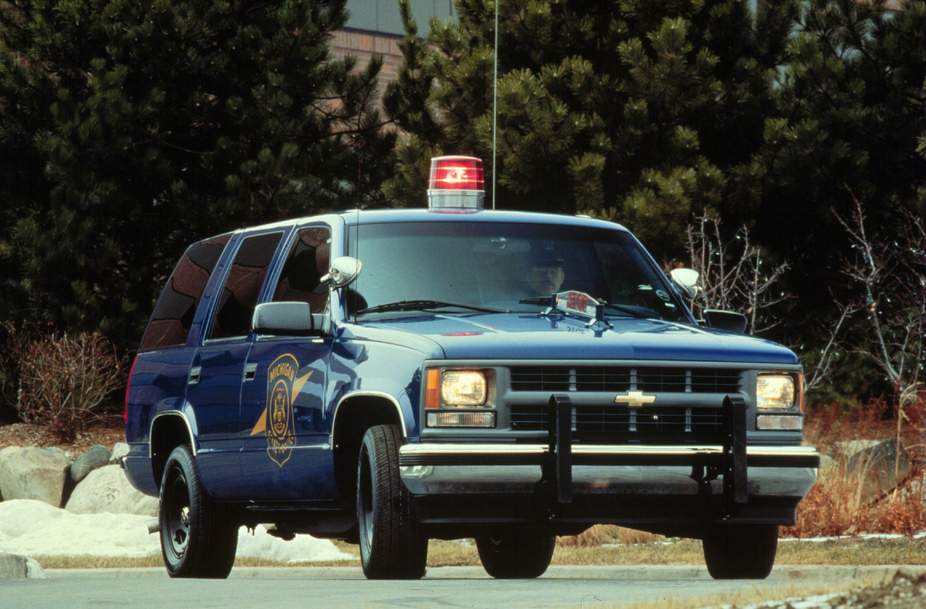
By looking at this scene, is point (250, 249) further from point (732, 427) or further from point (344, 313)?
point (732, 427)

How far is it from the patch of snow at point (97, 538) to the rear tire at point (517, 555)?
3974 millimetres

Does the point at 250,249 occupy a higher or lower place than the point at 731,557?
higher

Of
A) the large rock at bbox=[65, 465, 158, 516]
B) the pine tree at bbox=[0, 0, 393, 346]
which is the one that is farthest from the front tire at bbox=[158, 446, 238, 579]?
the pine tree at bbox=[0, 0, 393, 346]

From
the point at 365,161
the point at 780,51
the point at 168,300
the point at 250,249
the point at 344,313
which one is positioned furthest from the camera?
the point at 365,161

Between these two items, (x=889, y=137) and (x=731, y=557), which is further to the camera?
(x=889, y=137)

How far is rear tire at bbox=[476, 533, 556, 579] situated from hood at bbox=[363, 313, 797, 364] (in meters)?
2.57

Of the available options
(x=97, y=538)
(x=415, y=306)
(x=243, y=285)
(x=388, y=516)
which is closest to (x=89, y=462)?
(x=97, y=538)

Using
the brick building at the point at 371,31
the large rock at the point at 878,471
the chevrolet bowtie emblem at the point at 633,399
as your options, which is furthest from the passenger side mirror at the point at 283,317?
the brick building at the point at 371,31

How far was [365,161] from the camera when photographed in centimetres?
2284

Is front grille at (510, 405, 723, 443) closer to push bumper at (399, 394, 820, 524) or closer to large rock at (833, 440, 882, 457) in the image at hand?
push bumper at (399, 394, 820, 524)

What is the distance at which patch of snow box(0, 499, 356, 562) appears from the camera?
14.0 metres

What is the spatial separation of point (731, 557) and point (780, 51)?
14.1m

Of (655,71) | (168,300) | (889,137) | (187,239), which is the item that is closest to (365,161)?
(187,239)

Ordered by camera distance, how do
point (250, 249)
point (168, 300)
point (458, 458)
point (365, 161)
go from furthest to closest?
point (365, 161) < point (168, 300) < point (250, 249) < point (458, 458)
